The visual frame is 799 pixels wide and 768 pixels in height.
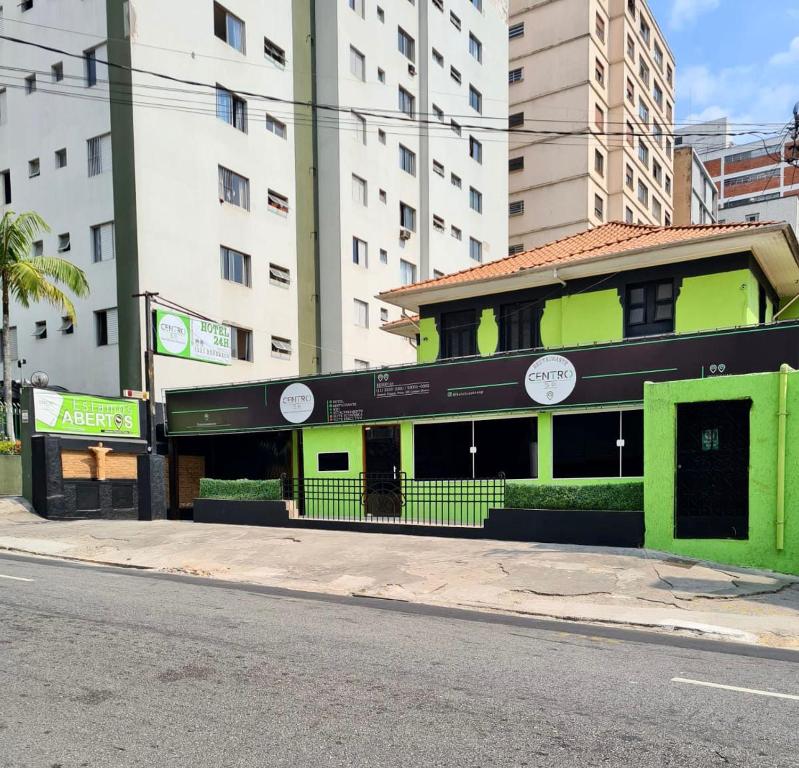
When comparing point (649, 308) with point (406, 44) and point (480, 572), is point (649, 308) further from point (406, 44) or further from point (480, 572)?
point (406, 44)

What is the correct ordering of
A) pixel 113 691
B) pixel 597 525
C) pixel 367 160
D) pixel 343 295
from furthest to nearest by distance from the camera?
pixel 367 160
pixel 343 295
pixel 597 525
pixel 113 691

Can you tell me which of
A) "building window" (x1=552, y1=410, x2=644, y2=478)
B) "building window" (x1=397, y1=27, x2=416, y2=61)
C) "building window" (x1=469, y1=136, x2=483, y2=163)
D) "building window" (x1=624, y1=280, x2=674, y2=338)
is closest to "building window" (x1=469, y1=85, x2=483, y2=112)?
"building window" (x1=469, y1=136, x2=483, y2=163)

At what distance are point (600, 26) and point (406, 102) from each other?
21.8 metres

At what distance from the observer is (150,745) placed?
13.5 ft

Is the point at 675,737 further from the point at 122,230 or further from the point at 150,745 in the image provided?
the point at 122,230

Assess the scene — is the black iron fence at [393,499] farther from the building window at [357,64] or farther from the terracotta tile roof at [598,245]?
the building window at [357,64]

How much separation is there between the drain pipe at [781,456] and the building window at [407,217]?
28610 mm

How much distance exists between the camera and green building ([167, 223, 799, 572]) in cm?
1164

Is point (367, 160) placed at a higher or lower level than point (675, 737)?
higher

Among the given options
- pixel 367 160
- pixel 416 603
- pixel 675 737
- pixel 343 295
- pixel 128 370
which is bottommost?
pixel 416 603

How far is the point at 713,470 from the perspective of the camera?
11859mm

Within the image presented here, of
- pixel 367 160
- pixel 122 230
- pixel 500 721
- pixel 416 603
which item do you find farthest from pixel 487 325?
pixel 367 160

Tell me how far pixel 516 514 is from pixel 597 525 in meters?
1.68

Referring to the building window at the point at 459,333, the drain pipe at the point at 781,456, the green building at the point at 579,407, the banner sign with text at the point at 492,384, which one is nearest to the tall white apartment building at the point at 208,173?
the banner sign with text at the point at 492,384
